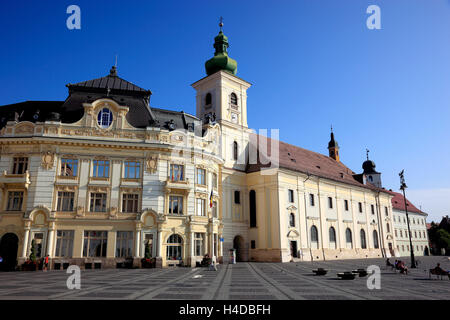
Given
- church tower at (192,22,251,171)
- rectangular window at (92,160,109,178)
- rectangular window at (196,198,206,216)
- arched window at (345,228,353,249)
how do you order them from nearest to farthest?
rectangular window at (92,160,109,178)
rectangular window at (196,198,206,216)
church tower at (192,22,251,171)
arched window at (345,228,353,249)

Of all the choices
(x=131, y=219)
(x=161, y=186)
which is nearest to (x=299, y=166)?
(x=161, y=186)

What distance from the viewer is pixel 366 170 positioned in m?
84.4

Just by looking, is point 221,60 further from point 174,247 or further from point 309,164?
point 174,247

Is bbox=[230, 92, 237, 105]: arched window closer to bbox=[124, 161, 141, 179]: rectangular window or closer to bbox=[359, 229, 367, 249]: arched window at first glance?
bbox=[124, 161, 141, 179]: rectangular window

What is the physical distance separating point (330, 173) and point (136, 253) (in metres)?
34.8

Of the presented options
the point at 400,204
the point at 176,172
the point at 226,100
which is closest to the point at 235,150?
the point at 226,100

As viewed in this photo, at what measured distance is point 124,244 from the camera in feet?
102

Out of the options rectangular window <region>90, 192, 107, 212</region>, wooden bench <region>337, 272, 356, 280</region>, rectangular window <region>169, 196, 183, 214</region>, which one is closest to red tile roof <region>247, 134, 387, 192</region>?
rectangular window <region>169, 196, 183, 214</region>

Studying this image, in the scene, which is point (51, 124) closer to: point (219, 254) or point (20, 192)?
point (20, 192)

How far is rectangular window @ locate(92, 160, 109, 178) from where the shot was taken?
31.7 m

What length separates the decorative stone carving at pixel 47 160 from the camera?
3070 centimetres

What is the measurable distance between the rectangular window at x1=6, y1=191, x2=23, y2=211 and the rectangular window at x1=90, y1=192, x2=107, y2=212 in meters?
5.92

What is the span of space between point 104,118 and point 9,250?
45.1ft

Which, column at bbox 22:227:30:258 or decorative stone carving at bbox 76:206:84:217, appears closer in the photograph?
column at bbox 22:227:30:258
